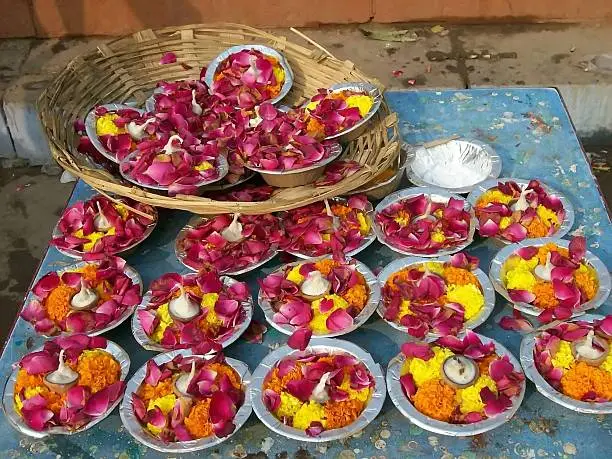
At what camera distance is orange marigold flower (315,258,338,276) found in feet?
5.05

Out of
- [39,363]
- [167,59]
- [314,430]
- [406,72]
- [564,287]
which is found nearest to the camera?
[314,430]

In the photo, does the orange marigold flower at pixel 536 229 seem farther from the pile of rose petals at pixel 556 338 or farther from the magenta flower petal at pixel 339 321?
the magenta flower petal at pixel 339 321

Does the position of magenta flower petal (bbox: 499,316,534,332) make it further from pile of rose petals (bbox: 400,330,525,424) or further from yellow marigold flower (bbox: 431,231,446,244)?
yellow marigold flower (bbox: 431,231,446,244)

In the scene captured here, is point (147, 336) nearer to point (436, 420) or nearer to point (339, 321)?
point (339, 321)

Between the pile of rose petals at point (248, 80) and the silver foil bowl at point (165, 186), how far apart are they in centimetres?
31

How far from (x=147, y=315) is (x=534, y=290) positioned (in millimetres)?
794

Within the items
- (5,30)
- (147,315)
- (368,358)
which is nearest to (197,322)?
(147,315)

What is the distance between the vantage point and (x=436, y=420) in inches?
49.2

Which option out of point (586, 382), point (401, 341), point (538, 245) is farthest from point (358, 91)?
point (586, 382)

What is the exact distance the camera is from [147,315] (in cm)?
145

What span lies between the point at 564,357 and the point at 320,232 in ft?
1.94

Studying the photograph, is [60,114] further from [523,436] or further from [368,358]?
[523,436]

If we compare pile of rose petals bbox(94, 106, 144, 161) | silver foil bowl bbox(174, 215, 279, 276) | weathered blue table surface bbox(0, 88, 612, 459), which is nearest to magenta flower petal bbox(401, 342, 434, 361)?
weathered blue table surface bbox(0, 88, 612, 459)

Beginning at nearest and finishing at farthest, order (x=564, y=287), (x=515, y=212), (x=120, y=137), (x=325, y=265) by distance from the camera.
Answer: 1. (x=564, y=287)
2. (x=325, y=265)
3. (x=515, y=212)
4. (x=120, y=137)
